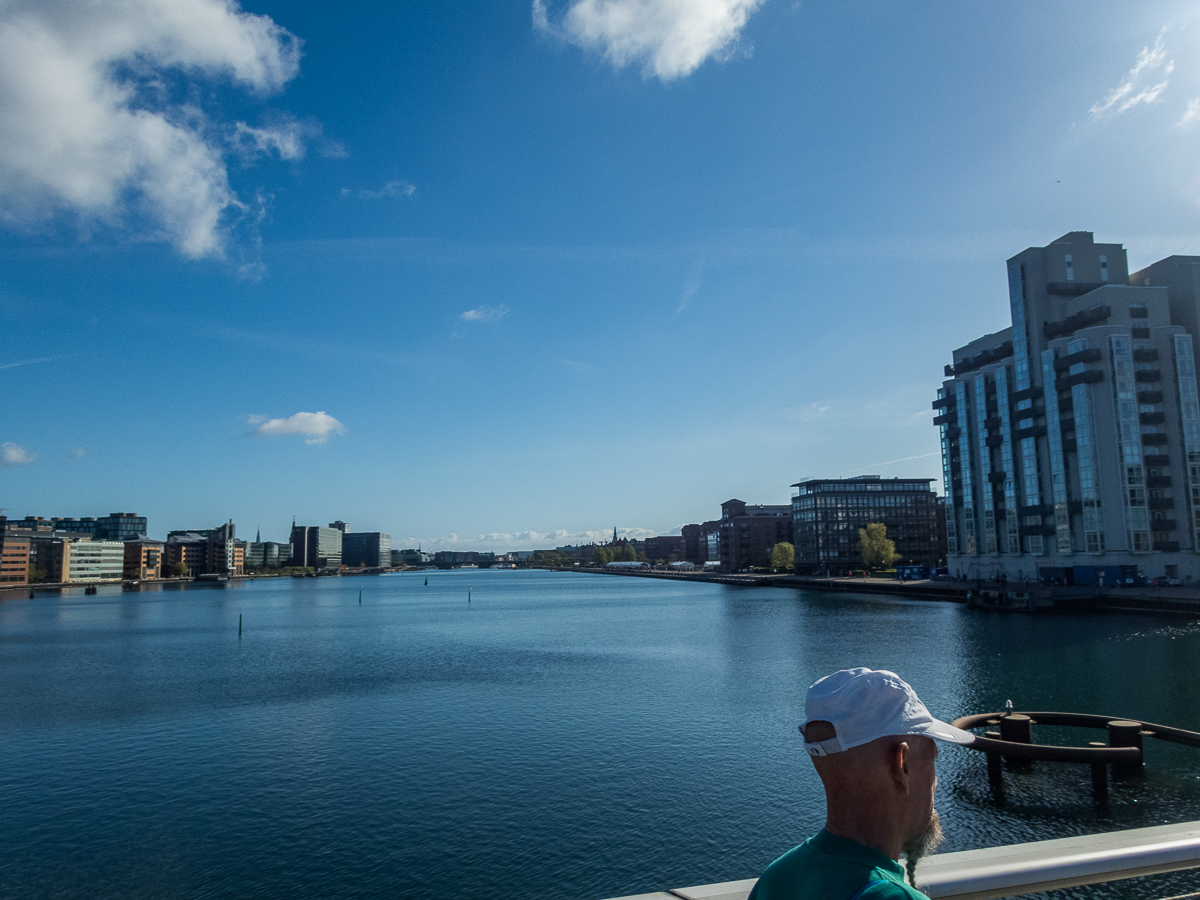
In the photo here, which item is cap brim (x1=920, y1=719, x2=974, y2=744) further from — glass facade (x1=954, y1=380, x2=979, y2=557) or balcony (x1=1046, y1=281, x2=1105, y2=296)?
glass facade (x1=954, y1=380, x2=979, y2=557)

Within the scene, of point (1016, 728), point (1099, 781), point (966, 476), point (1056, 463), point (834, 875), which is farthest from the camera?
point (966, 476)

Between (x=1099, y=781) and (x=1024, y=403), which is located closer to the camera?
(x=1099, y=781)

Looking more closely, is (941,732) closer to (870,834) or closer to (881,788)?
(881,788)

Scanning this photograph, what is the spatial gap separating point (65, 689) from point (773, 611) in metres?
81.7

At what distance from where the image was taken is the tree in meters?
178

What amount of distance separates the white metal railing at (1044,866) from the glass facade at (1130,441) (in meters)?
111

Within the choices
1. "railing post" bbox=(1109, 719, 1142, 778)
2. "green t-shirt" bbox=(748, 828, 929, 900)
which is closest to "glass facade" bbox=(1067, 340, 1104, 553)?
"railing post" bbox=(1109, 719, 1142, 778)

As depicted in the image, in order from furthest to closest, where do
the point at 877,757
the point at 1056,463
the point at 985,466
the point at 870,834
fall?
1. the point at 985,466
2. the point at 1056,463
3. the point at 877,757
4. the point at 870,834

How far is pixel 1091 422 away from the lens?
99438mm

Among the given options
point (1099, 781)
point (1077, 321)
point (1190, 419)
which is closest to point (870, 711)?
point (1099, 781)

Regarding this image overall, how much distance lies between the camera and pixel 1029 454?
109375mm

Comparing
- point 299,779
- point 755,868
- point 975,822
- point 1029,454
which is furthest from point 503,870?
point 1029,454

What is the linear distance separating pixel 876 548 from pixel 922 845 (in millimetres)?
187652

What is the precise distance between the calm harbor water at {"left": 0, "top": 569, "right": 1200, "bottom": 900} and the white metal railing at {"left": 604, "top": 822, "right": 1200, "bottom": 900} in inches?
638
